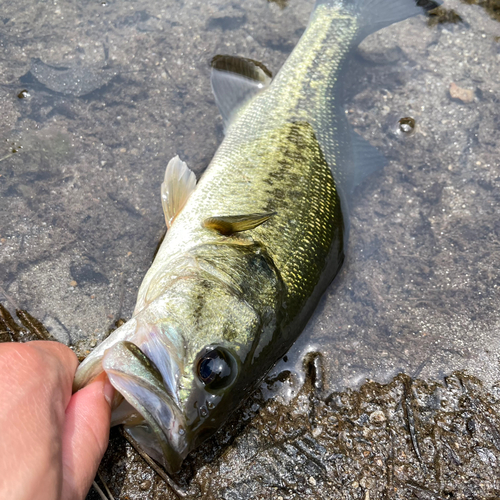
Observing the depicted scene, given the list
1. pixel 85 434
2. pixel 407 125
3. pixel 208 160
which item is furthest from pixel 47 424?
pixel 407 125

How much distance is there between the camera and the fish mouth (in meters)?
2.14

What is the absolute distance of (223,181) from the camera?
336cm

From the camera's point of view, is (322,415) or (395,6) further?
(395,6)

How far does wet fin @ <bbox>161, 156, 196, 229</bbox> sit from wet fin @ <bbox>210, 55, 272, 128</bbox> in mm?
883

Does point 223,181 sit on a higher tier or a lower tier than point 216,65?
lower

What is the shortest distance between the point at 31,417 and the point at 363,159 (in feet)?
10.8

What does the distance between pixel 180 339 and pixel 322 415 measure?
1.38 m

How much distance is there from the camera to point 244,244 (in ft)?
9.31

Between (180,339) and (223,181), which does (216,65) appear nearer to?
(223,181)

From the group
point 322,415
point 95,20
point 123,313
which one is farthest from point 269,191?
point 95,20

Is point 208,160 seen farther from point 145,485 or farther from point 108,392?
point 145,485

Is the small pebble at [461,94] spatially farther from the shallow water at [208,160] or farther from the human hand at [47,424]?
the human hand at [47,424]

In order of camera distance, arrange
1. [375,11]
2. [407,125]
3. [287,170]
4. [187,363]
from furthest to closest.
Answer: [375,11]
[407,125]
[287,170]
[187,363]

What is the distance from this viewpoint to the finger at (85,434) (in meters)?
2.13
